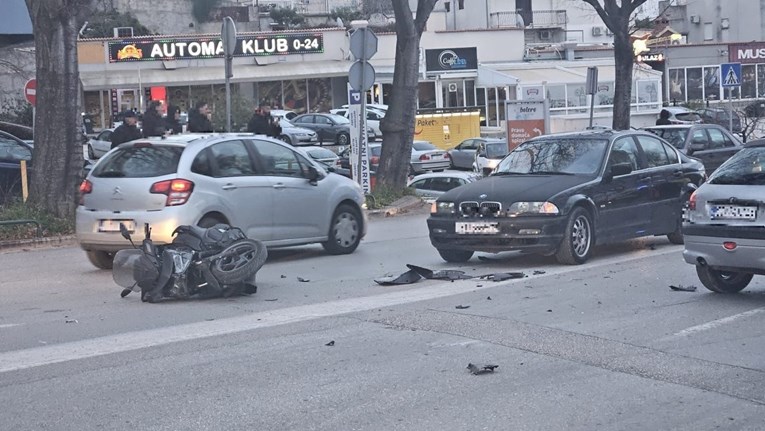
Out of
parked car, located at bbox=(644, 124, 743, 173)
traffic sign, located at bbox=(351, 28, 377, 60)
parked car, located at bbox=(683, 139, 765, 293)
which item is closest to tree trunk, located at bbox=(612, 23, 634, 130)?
parked car, located at bbox=(644, 124, 743, 173)

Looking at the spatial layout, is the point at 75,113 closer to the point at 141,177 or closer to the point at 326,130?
the point at 141,177

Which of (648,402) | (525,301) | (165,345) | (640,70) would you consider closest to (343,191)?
(525,301)

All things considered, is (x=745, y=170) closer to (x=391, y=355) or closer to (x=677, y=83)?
(x=391, y=355)

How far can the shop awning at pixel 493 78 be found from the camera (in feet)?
189

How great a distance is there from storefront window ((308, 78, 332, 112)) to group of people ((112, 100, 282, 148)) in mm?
39607

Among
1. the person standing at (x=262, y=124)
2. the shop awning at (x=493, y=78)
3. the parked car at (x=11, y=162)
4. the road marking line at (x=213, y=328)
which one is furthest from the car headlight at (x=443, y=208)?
the shop awning at (x=493, y=78)

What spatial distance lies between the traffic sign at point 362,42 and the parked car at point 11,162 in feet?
21.3

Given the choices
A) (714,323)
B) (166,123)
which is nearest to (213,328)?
(714,323)

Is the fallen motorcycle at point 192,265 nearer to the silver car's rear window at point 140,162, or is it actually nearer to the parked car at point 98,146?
the silver car's rear window at point 140,162

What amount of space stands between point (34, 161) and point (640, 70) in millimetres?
44583

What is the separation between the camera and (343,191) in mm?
14664

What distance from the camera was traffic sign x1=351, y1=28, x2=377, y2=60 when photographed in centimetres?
1989

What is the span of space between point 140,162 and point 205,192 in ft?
2.83

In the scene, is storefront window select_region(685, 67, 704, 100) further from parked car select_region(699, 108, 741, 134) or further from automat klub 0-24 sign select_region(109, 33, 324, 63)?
automat klub 0-24 sign select_region(109, 33, 324, 63)
